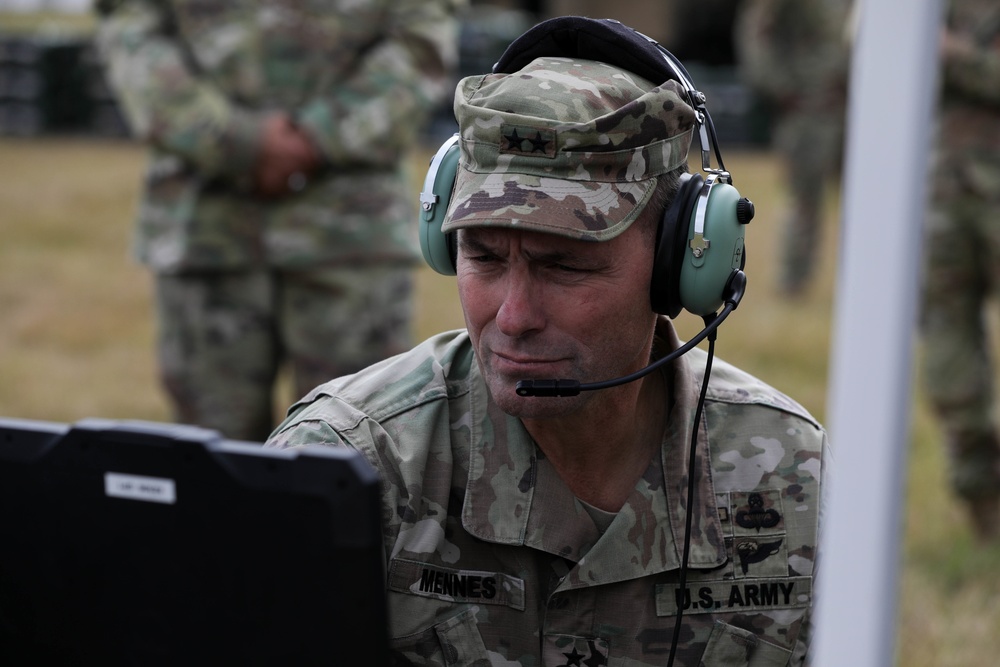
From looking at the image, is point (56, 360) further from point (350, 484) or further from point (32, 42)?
point (32, 42)

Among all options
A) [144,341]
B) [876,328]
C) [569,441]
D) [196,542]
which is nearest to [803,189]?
[144,341]

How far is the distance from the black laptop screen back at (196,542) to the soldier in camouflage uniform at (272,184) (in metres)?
2.48

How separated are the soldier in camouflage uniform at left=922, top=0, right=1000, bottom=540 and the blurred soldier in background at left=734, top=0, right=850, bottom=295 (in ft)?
13.4

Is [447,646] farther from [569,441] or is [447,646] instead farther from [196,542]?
[196,542]

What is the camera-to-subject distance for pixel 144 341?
768 cm

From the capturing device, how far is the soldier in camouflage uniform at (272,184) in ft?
12.3

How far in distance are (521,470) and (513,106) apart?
519 mm

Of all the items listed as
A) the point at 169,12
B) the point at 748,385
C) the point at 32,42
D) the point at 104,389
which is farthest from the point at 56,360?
the point at 32,42

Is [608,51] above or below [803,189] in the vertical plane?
above

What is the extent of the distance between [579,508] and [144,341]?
6.06 m

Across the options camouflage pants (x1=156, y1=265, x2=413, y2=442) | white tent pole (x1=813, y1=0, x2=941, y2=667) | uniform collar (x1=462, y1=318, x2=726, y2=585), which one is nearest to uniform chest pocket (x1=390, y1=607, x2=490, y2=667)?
uniform collar (x1=462, y1=318, x2=726, y2=585)

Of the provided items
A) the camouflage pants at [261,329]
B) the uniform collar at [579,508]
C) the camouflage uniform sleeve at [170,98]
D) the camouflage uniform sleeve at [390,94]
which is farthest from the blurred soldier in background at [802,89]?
the uniform collar at [579,508]

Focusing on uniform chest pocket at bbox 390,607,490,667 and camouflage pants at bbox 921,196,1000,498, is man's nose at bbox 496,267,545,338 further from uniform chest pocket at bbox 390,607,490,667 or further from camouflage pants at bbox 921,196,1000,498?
camouflage pants at bbox 921,196,1000,498

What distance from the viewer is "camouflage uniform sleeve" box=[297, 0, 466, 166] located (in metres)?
3.74
